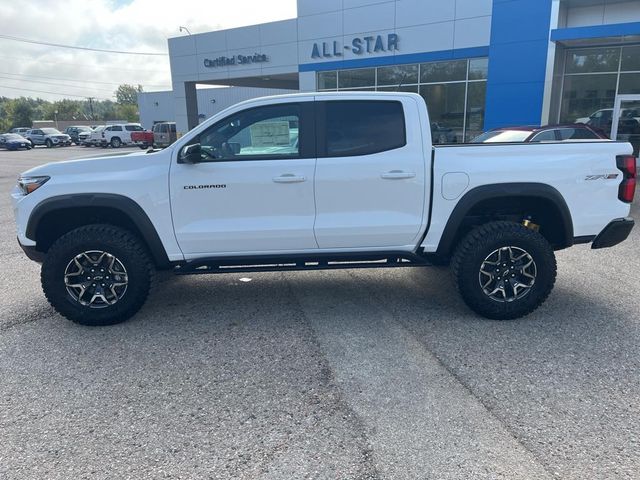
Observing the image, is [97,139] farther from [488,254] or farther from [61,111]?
[61,111]

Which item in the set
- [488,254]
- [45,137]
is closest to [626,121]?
[488,254]

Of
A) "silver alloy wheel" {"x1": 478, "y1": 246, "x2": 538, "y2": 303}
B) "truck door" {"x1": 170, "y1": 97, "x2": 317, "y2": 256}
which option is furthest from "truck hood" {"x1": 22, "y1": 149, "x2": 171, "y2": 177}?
"silver alloy wheel" {"x1": 478, "y1": 246, "x2": 538, "y2": 303}

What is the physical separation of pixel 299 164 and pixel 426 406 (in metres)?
2.26

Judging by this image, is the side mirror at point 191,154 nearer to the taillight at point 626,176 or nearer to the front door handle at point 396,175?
the front door handle at point 396,175

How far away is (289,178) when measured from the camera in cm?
423

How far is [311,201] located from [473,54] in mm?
15402

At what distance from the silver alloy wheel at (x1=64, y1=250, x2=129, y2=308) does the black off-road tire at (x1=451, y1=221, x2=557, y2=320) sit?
3017mm

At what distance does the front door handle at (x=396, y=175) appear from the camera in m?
4.25

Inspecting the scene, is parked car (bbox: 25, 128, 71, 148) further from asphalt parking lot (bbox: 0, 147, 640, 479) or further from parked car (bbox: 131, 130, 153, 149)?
asphalt parking lot (bbox: 0, 147, 640, 479)

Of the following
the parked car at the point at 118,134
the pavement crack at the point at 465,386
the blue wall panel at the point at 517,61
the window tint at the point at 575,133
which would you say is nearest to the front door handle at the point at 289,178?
the pavement crack at the point at 465,386

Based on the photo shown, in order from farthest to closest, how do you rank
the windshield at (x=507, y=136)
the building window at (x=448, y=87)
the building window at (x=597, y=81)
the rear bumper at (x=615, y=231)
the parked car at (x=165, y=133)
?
the parked car at (x=165, y=133) < the building window at (x=448, y=87) < the building window at (x=597, y=81) < the windshield at (x=507, y=136) < the rear bumper at (x=615, y=231)

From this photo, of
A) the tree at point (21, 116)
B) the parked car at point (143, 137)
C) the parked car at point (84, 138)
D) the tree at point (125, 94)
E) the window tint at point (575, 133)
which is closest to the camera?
the window tint at point (575, 133)

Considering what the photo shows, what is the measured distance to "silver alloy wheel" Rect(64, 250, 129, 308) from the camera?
4340mm

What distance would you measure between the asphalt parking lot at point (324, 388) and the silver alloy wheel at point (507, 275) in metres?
0.29
